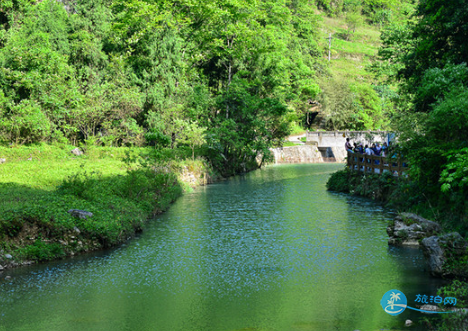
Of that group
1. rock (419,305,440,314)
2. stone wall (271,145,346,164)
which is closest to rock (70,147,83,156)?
stone wall (271,145,346,164)

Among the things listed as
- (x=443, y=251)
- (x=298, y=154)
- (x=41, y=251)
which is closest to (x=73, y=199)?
(x=41, y=251)

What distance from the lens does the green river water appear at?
1214cm

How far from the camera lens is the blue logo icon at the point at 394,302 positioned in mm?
12515

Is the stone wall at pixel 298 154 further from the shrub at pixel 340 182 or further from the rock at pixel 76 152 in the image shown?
the rock at pixel 76 152

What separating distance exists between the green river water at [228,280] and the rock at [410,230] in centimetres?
48

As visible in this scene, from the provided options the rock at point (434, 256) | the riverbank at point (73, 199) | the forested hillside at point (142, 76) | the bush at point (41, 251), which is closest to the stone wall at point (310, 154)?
the forested hillside at point (142, 76)

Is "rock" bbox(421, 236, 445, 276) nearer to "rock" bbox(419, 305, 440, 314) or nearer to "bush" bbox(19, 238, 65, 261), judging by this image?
"rock" bbox(419, 305, 440, 314)

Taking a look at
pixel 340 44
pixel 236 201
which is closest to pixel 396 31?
pixel 236 201

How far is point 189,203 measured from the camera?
1176 inches

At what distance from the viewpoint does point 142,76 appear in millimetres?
45250

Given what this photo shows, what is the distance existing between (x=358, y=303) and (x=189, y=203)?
1791cm

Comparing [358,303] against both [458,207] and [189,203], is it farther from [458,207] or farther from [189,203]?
[189,203]

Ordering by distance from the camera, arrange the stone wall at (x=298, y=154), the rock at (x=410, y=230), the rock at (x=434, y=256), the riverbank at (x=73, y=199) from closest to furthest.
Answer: the rock at (x=434, y=256) < the riverbank at (x=73, y=199) < the rock at (x=410, y=230) < the stone wall at (x=298, y=154)

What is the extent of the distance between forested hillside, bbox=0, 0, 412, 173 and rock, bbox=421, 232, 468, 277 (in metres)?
27.8
